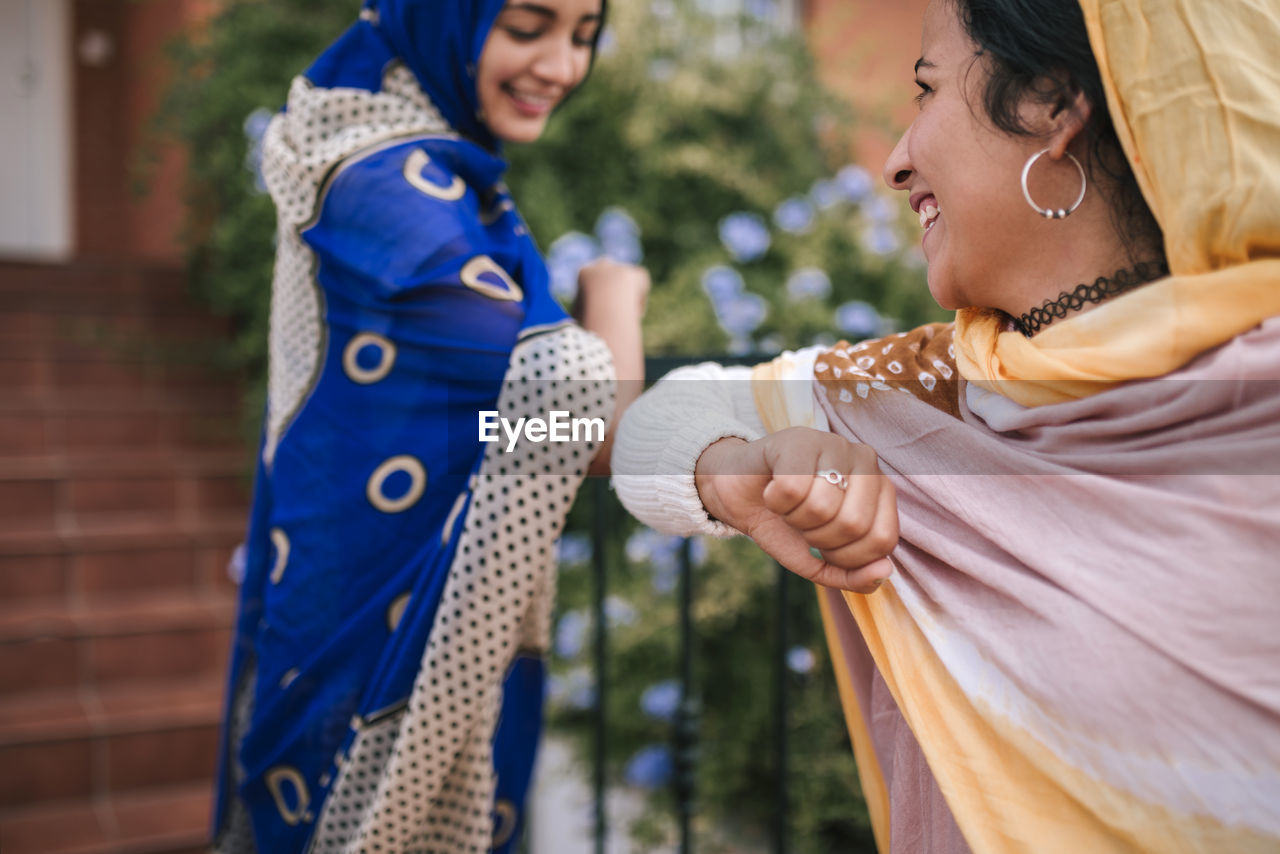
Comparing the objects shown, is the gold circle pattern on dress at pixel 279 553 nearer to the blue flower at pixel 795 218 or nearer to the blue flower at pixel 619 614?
the blue flower at pixel 619 614

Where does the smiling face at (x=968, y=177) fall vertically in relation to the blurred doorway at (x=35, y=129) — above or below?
below

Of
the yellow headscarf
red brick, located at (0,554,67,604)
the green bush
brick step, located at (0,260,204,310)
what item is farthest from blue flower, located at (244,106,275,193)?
the yellow headscarf

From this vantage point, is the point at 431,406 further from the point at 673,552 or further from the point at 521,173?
the point at 521,173

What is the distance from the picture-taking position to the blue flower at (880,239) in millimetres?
3617

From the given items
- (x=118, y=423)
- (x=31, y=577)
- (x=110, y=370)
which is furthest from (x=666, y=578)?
(x=110, y=370)

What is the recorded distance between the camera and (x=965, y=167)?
0.85 m

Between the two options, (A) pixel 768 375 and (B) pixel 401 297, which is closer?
(A) pixel 768 375

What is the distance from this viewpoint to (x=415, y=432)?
1.24 m

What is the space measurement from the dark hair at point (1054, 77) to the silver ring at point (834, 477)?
1.14ft

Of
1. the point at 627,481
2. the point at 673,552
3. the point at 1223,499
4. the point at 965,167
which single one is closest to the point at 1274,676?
the point at 1223,499

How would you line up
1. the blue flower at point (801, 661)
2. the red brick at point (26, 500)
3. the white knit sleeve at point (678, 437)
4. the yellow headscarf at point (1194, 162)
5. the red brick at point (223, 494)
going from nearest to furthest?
1. the yellow headscarf at point (1194, 162)
2. the white knit sleeve at point (678, 437)
3. the blue flower at point (801, 661)
4. the red brick at point (26, 500)
5. the red brick at point (223, 494)

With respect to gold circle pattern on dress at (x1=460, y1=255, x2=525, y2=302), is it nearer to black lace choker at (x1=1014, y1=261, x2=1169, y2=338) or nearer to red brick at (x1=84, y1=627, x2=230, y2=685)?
black lace choker at (x1=1014, y1=261, x2=1169, y2=338)

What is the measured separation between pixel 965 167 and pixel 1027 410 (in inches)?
9.1

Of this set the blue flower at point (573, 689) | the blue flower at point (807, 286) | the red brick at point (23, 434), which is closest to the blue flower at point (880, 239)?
the blue flower at point (807, 286)
